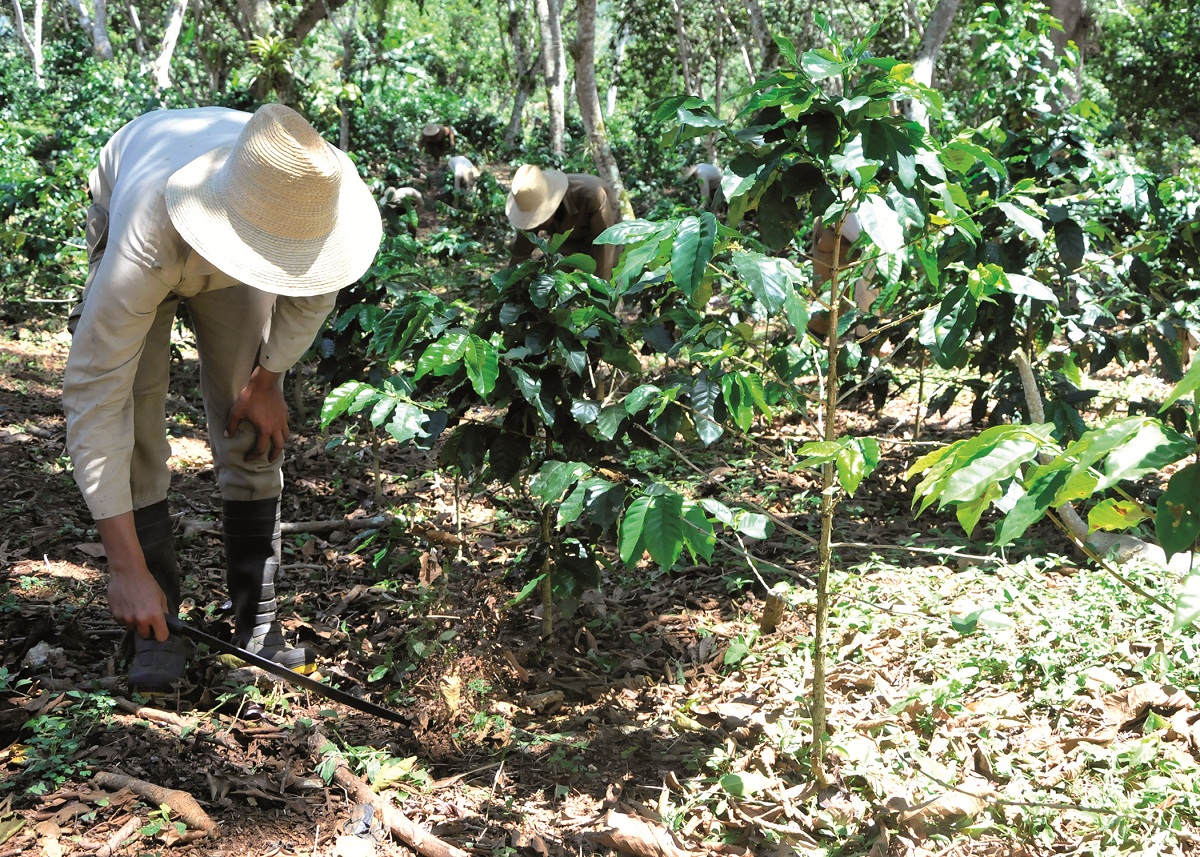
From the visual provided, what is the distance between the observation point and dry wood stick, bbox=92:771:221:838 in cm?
219

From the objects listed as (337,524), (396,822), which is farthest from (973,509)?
(337,524)

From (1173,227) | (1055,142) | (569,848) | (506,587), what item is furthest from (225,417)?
(1173,227)

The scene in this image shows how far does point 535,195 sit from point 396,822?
3.79 metres

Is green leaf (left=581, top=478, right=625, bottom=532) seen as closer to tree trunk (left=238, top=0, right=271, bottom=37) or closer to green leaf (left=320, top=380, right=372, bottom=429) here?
green leaf (left=320, top=380, right=372, bottom=429)

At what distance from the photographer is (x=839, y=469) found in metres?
1.82

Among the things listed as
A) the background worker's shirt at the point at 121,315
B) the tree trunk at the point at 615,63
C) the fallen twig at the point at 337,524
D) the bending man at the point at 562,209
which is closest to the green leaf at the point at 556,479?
the background worker's shirt at the point at 121,315

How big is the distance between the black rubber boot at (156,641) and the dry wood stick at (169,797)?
1.23 feet

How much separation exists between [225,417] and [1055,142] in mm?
3461

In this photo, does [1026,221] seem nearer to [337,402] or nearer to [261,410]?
[337,402]

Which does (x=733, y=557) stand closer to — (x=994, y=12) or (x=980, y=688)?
(x=980, y=688)

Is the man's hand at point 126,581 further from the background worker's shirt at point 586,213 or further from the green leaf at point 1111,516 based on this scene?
the background worker's shirt at point 586,213

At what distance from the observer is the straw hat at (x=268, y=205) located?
7.14 ft

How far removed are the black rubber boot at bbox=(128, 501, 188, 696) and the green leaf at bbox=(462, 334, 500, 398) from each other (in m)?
0.98

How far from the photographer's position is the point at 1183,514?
1.12 metres
